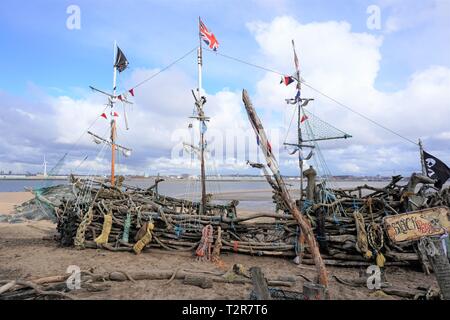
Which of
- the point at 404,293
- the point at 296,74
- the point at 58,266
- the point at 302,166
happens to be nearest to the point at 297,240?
the point at 404,293

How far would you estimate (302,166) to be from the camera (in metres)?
17.8

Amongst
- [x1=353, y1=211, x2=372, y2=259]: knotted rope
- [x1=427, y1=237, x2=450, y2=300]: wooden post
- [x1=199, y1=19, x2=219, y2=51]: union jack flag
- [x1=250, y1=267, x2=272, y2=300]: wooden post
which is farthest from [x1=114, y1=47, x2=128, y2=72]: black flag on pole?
[x1=427, y1=237, x2=450, y2=300]: wooden post

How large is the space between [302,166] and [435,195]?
28.5 ft

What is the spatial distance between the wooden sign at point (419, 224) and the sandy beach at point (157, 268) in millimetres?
2280

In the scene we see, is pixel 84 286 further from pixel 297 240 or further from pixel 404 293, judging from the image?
pixel 404 293

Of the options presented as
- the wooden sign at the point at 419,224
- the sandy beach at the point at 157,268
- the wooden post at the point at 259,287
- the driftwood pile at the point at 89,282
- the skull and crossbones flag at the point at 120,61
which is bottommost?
the sandy beach at the point at 157,268

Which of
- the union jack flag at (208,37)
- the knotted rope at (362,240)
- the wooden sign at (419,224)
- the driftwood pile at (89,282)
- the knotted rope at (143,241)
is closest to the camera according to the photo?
the wooden sign at (419,224)

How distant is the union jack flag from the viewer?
46.2ft

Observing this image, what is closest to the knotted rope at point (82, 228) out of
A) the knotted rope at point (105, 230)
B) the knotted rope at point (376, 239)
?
the knotted rope at point (105, 230)

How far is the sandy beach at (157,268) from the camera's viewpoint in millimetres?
6285

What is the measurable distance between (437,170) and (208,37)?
436 inches

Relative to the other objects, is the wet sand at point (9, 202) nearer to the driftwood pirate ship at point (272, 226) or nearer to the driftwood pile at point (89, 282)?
the driftwood pirate ship at point (272, 226)

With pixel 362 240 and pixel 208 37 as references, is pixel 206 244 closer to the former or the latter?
pixel 362 240
